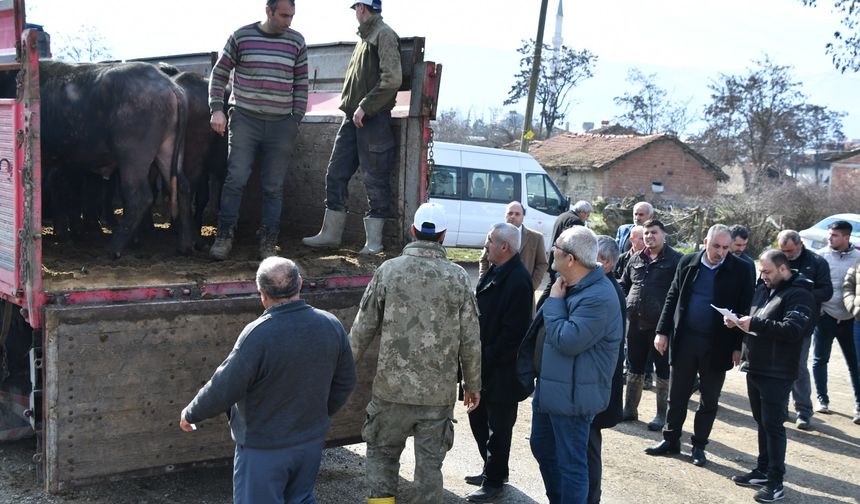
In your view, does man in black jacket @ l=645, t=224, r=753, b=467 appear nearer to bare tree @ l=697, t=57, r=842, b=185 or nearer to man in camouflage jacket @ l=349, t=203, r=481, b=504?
man in camouflage jacket @ l=349, t=203, r=481, b=504

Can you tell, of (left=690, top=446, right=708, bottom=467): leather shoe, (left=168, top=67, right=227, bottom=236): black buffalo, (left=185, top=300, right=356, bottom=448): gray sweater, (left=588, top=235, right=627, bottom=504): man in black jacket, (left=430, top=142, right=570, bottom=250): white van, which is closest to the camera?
(left=185, top=300, right=356, bottom=448): gray sweater

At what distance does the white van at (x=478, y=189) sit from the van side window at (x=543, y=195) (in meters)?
0.02

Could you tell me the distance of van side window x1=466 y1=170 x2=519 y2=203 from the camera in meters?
16.8

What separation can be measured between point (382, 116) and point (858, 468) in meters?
4.56

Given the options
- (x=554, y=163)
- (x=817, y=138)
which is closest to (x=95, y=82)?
(x=554, y=163)

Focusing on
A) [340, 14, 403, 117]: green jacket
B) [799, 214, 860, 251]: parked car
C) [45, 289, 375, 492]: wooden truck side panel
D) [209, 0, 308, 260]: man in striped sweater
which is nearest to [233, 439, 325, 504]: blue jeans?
[45, 289, 375, 492]: wooden truck side panel

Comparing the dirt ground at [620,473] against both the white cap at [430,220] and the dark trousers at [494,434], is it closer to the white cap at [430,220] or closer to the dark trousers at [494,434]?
the dark trousers at [494,434]

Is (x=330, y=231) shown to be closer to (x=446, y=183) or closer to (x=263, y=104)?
(x=263, y=104)

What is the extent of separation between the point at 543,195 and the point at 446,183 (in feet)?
7.33

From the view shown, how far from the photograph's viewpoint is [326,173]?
633 centimetres

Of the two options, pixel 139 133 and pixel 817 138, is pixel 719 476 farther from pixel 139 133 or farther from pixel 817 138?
pixel 817 138

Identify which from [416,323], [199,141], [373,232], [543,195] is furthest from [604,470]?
[543,195]

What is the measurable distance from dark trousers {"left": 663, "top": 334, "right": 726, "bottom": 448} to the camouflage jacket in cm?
263

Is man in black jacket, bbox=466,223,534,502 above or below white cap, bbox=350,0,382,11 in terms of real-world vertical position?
below
